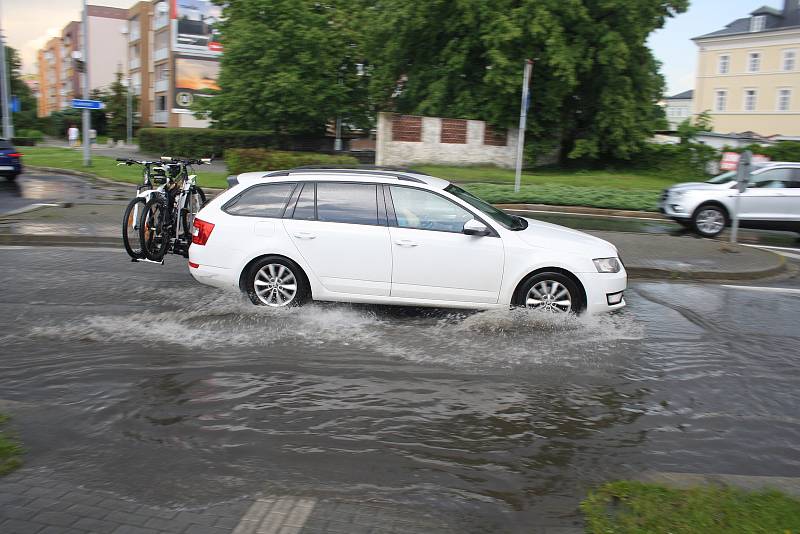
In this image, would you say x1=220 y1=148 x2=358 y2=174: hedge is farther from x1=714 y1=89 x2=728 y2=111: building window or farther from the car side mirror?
x1=714 y1=89 x2=728 y2=111: building window

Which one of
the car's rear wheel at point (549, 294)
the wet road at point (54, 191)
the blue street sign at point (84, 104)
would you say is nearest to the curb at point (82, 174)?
the wet road at point (54, 191)

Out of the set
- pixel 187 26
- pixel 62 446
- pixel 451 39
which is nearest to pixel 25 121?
pixel 187 26

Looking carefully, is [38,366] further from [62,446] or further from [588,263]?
[588,263]

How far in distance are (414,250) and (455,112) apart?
2653cm

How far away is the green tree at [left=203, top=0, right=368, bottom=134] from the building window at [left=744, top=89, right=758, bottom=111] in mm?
Answer: 45200

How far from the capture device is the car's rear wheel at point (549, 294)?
7270 millimetres

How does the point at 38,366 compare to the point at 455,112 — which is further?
the point at 455,112

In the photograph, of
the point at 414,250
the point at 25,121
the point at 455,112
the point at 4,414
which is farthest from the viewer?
the point at 25,121

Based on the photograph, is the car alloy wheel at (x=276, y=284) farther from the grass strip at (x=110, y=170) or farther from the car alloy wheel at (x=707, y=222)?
the grass strip at (x=110, y=170)

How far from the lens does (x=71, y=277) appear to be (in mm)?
9039

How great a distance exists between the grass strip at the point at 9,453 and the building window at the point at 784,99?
7189 centimetres

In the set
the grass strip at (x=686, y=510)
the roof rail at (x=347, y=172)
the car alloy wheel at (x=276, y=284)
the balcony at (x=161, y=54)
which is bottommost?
the grass strip at (x=686, y=510)

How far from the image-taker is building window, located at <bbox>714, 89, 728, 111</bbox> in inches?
2721

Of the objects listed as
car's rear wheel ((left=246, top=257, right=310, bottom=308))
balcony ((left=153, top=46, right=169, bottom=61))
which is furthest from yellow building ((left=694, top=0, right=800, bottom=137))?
car's rear wheel ((left=246, top=257, right=310, bottom=308))
